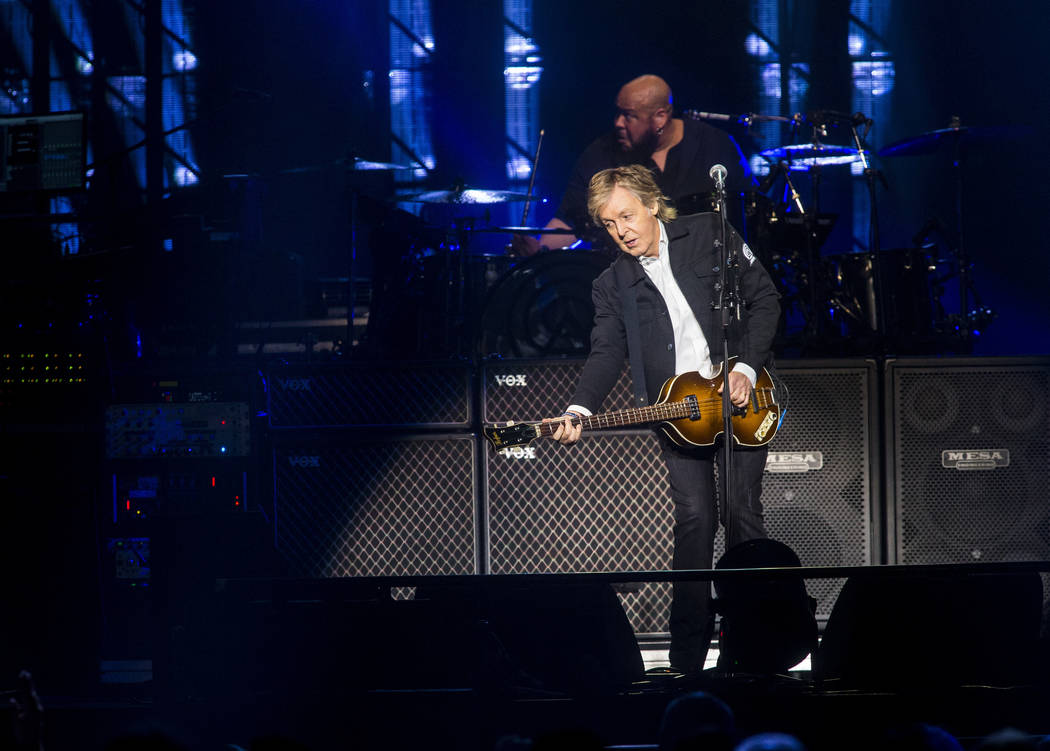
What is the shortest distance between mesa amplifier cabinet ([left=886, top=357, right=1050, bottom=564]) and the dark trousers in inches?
47.4

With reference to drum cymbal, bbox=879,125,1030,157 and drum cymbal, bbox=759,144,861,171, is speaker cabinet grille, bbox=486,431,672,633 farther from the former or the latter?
drum cymbal, bbox=879,125,1030,157

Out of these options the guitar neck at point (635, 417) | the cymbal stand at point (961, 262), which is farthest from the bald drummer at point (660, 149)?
the guitar neck at point (635, 417)

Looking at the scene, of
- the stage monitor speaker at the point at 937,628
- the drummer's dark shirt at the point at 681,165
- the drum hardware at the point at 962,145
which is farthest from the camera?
the drum hardware at the point at 962,145

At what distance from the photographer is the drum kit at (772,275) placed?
572 centimetres

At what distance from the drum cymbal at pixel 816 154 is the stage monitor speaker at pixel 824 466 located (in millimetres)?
2506

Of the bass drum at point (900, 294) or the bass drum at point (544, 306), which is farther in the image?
the bass drum at point (900, 294)

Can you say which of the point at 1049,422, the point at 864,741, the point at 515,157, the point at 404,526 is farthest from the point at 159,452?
the point at 515,157

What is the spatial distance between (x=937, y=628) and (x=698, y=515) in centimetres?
146

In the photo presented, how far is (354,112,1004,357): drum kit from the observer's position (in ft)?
18.8

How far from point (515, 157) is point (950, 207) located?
434 centimetres

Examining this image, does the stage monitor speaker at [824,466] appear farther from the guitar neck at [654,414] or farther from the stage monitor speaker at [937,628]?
the stage monitor speaker at [937,628]

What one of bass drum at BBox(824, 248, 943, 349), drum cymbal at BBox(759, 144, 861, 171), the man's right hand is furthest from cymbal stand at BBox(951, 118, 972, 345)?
the man's right hand

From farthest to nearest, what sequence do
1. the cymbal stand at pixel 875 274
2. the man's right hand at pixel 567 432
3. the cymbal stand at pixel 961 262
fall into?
1. the cymbal stand at pixel 961 262
2. the cymbal stand at pixel 875 274
3. the man's right hand at pixel 567 432

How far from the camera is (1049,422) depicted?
4.89m
